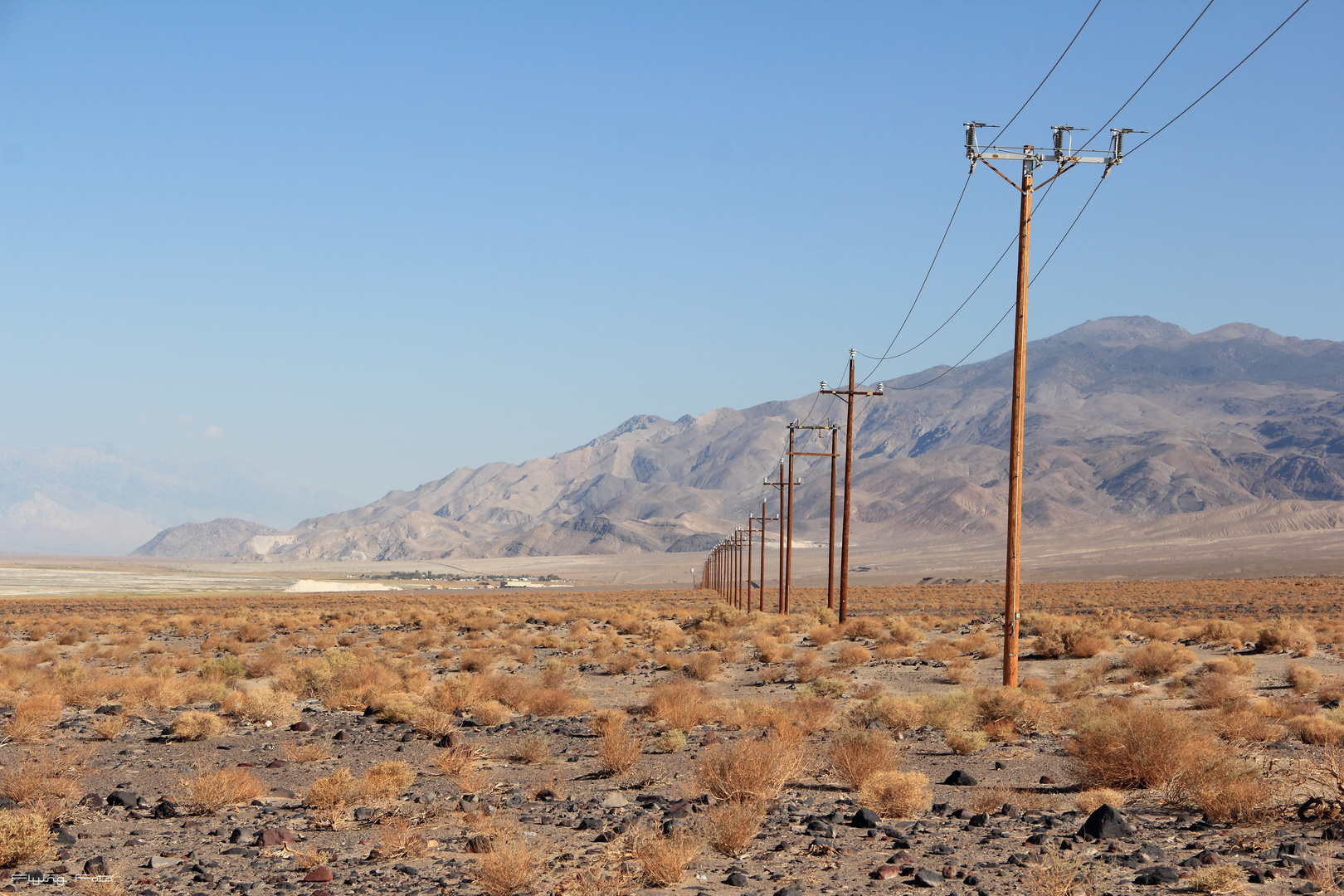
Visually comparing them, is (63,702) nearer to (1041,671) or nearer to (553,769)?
(553,769)

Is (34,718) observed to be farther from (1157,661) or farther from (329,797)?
(1157,661)

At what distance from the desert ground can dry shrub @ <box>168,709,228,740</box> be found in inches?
1.4

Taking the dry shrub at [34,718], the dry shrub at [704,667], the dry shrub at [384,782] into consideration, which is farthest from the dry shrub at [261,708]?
the dry shrub at [704,667]

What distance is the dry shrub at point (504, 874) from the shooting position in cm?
843

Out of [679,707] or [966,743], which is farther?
[679,707]

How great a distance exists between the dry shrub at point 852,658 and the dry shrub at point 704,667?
3149 millimetres

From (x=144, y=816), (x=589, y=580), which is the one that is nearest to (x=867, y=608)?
(x=144, y=816)

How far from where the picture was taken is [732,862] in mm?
9516

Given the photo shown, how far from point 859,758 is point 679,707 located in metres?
5.19

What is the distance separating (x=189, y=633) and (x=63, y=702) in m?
23.2

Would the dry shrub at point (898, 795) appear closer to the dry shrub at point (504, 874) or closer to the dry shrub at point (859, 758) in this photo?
the dry shrub at point (859, 758)

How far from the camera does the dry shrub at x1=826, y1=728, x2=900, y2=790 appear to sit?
41.3 feet

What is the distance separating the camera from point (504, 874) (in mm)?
8445

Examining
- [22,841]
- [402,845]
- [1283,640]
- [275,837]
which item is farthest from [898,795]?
[1283,640]
